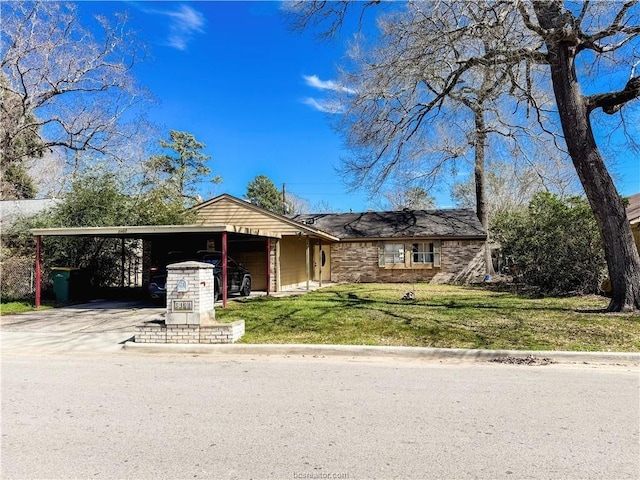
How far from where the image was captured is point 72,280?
15.5m

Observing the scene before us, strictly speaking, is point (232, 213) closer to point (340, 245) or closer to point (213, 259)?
point (213, 259)

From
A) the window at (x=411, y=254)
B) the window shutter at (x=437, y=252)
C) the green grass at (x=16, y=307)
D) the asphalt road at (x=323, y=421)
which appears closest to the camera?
the asphalt road at (x=323, y=421)

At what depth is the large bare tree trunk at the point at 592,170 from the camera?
10.3 metres

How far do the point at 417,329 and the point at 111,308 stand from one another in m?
9.90

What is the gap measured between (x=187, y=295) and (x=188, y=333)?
2.40 ft

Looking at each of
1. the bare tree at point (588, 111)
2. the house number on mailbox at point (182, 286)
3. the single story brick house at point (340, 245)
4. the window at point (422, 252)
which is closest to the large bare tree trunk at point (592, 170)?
the bare tree at point (588, 111)

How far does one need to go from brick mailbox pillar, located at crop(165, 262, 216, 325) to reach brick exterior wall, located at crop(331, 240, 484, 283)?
16242mm

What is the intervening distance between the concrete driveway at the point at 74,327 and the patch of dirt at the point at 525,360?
6983 mm

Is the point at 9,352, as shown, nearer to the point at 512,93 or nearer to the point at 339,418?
Answer: the point at 339,418

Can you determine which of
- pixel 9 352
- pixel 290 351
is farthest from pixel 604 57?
pixel 9 352

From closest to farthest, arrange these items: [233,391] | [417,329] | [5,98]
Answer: [233,391], [417,329], [5,98]

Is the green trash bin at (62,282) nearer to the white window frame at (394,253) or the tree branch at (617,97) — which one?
the white window frame at (394,253)

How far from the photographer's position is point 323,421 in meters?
4.39

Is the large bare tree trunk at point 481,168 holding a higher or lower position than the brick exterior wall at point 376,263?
higher
